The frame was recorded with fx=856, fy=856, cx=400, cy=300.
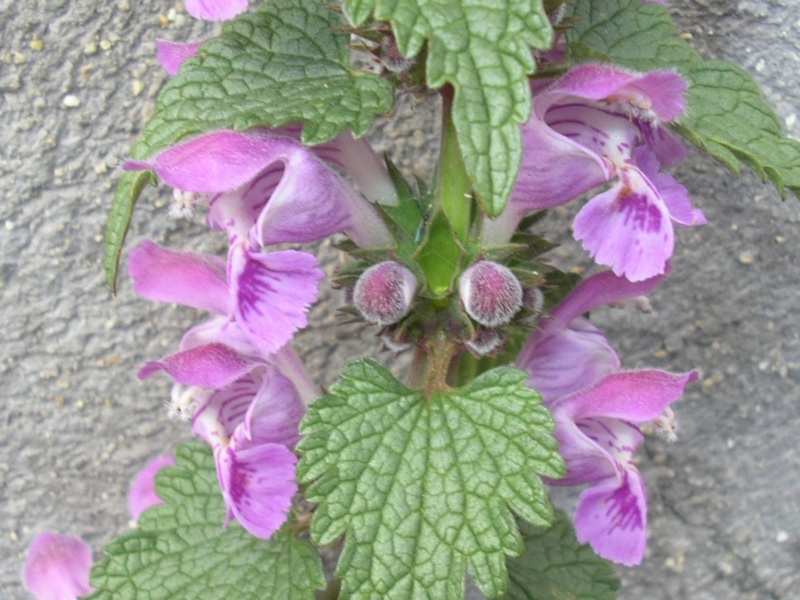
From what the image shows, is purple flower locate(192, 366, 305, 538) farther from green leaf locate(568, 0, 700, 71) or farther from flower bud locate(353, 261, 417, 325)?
green leaf locate(568, 0, 700, 71)

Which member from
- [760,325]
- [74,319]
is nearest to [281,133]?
[74,319]

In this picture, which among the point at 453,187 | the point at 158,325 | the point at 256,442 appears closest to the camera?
the point at 453,187

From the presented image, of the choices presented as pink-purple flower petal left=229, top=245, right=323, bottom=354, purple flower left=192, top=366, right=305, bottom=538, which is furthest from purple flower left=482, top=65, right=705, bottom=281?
purple flower left=192, top=366, right=305, bottom=538

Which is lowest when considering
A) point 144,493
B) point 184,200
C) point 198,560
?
point 144,493

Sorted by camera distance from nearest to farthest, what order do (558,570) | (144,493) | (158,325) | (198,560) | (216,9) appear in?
1. (216,9)
2. (198,560)
3. (558,570)
4. (144,493)
5. (158,325)

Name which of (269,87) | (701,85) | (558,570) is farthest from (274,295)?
(558,570)

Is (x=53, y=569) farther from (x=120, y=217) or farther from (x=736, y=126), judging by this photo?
(x=736, y=126)

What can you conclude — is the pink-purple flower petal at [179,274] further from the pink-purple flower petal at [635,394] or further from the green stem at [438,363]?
the pink-purple flower petal at [635,394]

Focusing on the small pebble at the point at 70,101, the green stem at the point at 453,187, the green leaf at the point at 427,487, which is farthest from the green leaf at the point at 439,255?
the small pebble at the point at 70,101
